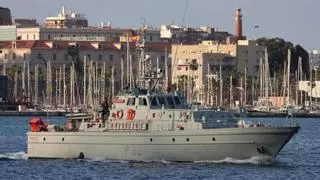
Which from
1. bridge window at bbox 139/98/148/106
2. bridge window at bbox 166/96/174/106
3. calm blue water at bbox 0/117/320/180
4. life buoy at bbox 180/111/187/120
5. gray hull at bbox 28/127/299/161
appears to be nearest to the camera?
calm blue water at bbox 0/117/320/180

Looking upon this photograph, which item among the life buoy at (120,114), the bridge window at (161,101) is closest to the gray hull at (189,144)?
the life buoy at (120,114)

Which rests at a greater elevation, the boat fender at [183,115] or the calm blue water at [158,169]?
the boat fender at [183,115]

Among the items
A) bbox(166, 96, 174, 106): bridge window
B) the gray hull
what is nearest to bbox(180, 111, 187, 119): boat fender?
the gray hull

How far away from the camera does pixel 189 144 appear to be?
77875 mm

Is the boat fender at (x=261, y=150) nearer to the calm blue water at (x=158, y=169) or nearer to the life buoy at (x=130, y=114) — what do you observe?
the calm blue water at (x=158, y=169)

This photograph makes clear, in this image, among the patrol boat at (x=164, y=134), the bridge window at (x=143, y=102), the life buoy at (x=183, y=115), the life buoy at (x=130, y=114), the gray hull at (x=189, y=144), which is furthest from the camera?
the life buoy at (x=130, y=114)

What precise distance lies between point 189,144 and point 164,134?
1.53 meters

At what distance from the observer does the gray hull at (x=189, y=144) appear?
7744cm

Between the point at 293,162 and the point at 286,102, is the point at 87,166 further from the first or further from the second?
the point at 286,102

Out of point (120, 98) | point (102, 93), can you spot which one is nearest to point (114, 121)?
point (120, 98)

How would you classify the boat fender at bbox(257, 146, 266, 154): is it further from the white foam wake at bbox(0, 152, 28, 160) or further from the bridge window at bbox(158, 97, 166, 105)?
the white foam wake at bbox(0, 152, 28, 160)

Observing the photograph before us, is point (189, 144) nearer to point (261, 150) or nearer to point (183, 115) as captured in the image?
point (183, 115)

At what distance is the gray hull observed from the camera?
7744cm

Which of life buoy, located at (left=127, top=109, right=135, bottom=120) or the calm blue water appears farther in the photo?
life buoy, located at (left=127, top=109, right=135, bottom=120)
